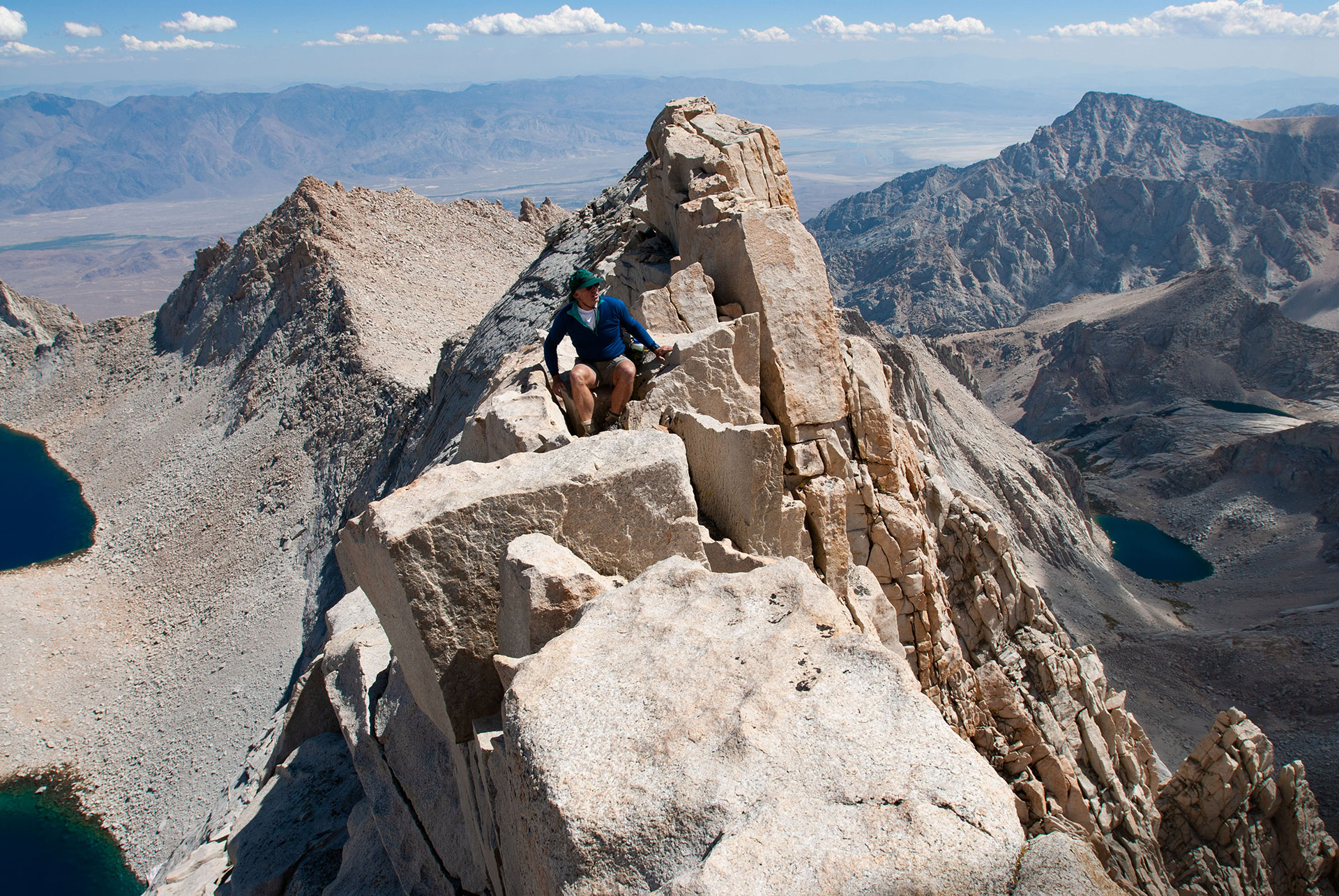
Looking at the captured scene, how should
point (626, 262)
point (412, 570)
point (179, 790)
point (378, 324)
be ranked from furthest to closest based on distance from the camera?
point (378, 324), point (179, 790), point (626, 262), point (412, 570)

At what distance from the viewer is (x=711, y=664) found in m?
5.15

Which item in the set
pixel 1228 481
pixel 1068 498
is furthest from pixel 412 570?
pixel 1228 481

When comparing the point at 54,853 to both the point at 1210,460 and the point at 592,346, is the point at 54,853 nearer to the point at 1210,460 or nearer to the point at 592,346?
the point at 592,346

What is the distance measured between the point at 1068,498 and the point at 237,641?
2330 inches

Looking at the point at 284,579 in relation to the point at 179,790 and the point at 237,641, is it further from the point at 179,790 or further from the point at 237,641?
the point at 179,790

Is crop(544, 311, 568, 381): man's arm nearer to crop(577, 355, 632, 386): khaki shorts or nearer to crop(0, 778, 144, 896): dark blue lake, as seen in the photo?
crop(577, 355, 632, 386): khaki shorts

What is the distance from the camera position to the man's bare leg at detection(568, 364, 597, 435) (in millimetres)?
10266

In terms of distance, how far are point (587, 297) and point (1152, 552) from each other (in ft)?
266

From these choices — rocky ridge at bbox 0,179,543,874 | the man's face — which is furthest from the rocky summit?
rocky ridge at bbox 0,179,543,874

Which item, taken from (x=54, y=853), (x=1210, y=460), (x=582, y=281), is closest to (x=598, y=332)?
(x=582, y=281)

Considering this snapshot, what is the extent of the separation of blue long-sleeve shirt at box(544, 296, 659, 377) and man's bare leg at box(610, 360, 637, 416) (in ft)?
1.18

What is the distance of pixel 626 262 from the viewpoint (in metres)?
17.3

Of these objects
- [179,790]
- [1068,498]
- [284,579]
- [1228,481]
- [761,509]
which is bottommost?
[1228,481]

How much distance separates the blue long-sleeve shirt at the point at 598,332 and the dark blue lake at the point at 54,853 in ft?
80.9
